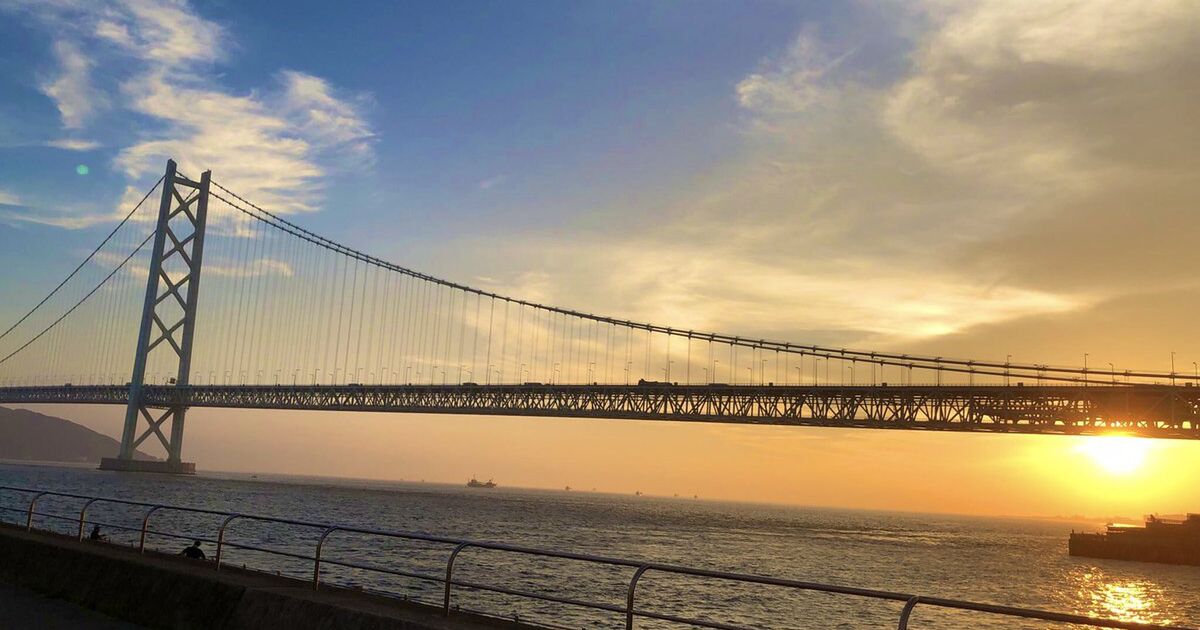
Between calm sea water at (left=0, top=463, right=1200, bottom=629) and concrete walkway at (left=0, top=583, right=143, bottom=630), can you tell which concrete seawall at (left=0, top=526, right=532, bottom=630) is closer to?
concrete walkway at (left=0, top=583, right=143, bottom=630)

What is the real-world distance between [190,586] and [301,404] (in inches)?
3876

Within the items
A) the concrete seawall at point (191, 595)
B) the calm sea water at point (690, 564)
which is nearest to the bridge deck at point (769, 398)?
the calm sea water at point (690, 564)

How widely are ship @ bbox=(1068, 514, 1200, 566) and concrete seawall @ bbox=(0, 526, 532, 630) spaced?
8894 centimetres

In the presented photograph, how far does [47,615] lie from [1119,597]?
48270 millimetres

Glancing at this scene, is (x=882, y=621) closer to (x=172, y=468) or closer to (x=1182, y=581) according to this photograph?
(x=1182, y=581)

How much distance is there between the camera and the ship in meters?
80.1

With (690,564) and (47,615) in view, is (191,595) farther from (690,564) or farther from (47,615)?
(690,564)

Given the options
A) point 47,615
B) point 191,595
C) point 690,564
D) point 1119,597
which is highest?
point 191,595

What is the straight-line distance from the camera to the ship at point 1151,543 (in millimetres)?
80062

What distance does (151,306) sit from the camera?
98875mm

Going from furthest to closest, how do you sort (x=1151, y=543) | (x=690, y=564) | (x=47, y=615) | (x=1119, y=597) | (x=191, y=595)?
1. (x=1151, y=543)
2. (x=1119, y=597)
3. (x=690, y=564)
4. (x=47, y=615)
5. (x=191, y=595)

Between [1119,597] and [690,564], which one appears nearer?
[690,564]

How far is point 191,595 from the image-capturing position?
9.51 m

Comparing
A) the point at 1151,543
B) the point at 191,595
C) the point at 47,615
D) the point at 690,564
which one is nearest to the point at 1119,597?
the point at 690,564
